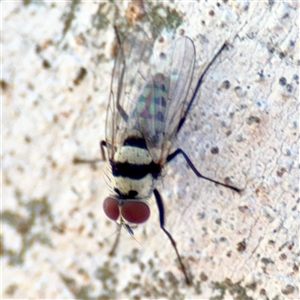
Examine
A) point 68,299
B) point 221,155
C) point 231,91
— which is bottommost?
point 68,299

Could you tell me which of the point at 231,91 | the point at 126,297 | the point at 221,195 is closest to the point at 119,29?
the point at 231,91

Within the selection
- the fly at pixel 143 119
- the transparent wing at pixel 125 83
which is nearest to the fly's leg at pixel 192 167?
the fly at pixel 143 119

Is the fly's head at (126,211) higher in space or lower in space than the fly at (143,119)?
lower

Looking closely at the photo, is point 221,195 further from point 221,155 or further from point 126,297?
point 126,297

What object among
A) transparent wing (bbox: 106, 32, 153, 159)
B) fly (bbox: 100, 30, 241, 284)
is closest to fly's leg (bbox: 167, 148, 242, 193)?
fly (bbox: 100, 30, 241, 284)

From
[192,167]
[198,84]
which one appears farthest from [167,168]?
[198,84]

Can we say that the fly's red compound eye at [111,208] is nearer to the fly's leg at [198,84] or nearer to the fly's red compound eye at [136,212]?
the fly's red compound eye at [136,212]

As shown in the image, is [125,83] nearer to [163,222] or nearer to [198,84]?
[198,84]
